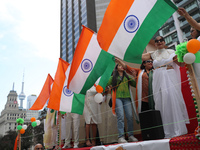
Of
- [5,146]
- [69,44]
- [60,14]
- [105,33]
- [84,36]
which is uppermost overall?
[60,14]

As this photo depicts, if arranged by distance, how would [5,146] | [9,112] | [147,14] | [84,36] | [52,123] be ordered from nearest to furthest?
[147,14] < [84,36] < [52,123] < [5,146] < [9,112]

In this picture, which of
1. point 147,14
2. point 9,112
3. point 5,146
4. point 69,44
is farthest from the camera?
point 9,112

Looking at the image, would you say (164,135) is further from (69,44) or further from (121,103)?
(69,44)

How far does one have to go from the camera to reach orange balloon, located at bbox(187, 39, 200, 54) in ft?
8.80

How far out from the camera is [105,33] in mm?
3705

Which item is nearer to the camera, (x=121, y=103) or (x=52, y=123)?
(x=121, y=103)

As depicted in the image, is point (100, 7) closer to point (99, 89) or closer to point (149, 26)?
point (99, 89)

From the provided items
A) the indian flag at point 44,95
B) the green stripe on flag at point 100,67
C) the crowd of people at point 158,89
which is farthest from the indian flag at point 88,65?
the indian flag at point 44,95

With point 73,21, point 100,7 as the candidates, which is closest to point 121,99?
point 100,7

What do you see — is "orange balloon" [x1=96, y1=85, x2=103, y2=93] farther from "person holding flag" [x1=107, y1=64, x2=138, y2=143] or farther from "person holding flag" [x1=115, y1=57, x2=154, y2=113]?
"person holding flag" [x1=115, y1=57, x2=154, y2=113]

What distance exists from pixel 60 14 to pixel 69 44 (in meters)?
15.7

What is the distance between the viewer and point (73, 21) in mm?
62656

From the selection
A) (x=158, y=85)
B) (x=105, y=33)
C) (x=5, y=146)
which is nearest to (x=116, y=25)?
(x=105, y=33)

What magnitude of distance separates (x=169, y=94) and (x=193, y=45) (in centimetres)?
111
